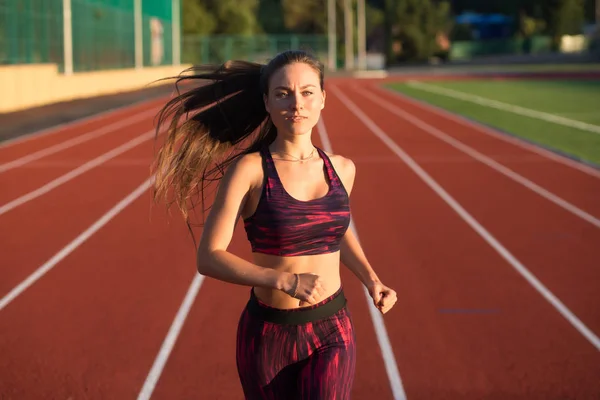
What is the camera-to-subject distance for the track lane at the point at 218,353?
6211 mm

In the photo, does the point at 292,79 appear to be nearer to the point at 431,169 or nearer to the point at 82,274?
the point at 82,274

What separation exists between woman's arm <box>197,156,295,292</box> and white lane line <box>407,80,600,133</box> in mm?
23265

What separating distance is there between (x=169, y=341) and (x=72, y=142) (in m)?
16.3

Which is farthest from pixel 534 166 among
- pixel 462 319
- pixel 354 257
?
pixel 354 257

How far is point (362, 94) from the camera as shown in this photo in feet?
148

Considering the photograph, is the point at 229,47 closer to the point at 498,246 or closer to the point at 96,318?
the point at 498,246

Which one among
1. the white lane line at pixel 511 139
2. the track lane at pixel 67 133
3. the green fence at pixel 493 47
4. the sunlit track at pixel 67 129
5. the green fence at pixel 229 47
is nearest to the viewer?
the white lane line at pixel 511 139

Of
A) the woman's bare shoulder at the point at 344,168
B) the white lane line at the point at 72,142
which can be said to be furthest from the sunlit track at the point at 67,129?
the woman's bare shoulder at the point at 344,168

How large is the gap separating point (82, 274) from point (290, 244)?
6398 millimetres

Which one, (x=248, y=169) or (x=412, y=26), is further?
(x=412, y=26)

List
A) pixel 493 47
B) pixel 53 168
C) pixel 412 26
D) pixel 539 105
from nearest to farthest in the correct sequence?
pixel 53 168, pixel 539 105, pixel 412 26, pixel 493 47

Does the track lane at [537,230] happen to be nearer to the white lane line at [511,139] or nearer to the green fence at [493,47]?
the white lane line at [511,139]

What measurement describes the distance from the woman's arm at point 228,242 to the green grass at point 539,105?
16005 mm

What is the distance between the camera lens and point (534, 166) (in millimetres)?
17875
